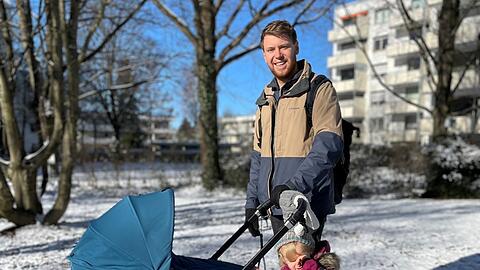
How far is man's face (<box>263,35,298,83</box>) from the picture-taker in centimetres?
243

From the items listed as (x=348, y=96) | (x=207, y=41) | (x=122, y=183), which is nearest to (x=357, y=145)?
(x=207, y=41)

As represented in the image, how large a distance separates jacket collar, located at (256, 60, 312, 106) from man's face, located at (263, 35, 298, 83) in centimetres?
5

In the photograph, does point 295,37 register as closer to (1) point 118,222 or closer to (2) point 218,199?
(1) point 118,222

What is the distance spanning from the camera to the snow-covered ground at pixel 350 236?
15.5 ft

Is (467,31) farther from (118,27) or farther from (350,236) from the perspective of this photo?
(350,236)

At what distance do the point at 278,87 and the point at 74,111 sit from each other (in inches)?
198

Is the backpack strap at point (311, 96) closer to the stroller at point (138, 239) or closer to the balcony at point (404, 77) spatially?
the stroller at point (138, 239)

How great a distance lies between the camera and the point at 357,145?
16.8m

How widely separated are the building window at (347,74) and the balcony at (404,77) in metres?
6.29

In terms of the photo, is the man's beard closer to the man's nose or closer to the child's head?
the man's nose

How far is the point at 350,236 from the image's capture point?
6.02m

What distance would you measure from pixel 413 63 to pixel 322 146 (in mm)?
38198

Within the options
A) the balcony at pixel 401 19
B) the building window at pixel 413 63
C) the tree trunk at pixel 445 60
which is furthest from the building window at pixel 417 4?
the tree trunk at pixel 445 60

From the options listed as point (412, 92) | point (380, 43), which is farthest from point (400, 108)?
point (380, 43)
